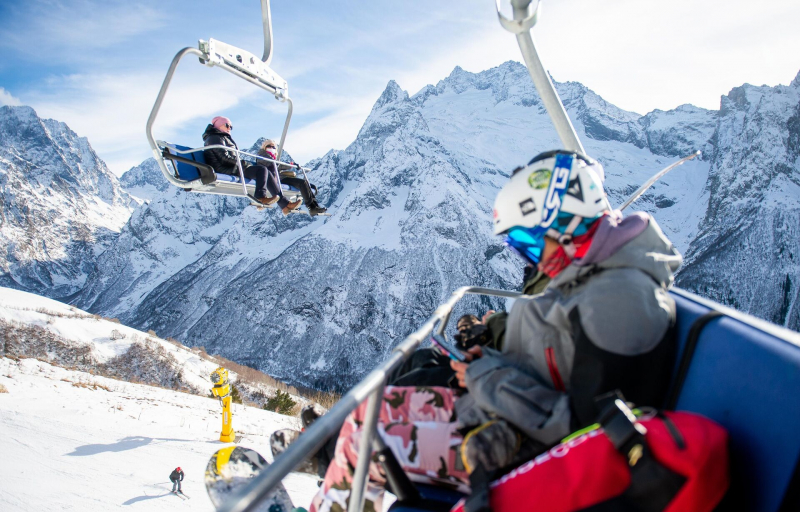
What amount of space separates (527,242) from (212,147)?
5156 mm

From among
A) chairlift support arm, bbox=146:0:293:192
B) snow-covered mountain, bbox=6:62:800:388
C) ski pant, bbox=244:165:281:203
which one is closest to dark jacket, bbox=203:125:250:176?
ski pant, bbox=244:165:281:203

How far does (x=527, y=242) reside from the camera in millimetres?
2266

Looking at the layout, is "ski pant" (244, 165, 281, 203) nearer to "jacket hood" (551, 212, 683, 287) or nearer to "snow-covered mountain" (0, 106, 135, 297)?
"jacket hood" (551, 212, 683, 287)

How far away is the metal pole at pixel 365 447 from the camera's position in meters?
1.52

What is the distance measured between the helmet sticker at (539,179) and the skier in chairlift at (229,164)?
19.2 ft

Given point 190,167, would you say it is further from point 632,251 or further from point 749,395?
point 749,395

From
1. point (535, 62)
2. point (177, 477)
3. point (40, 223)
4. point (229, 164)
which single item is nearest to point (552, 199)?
point (535, 62)

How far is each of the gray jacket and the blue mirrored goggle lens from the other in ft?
1.10

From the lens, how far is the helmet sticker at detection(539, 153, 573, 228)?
197 cm

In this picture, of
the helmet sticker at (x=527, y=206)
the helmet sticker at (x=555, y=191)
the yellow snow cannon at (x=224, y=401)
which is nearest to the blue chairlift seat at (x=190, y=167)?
the yellow snow cannon at (x=224, y=401)

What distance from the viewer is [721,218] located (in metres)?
85.8

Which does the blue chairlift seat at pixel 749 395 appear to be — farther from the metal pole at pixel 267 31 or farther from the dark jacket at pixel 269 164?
the dark jacket at pixel 269 164

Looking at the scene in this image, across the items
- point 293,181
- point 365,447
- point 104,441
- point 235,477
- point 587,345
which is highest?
point 293,181

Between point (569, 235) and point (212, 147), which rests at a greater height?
point (212, 147)
